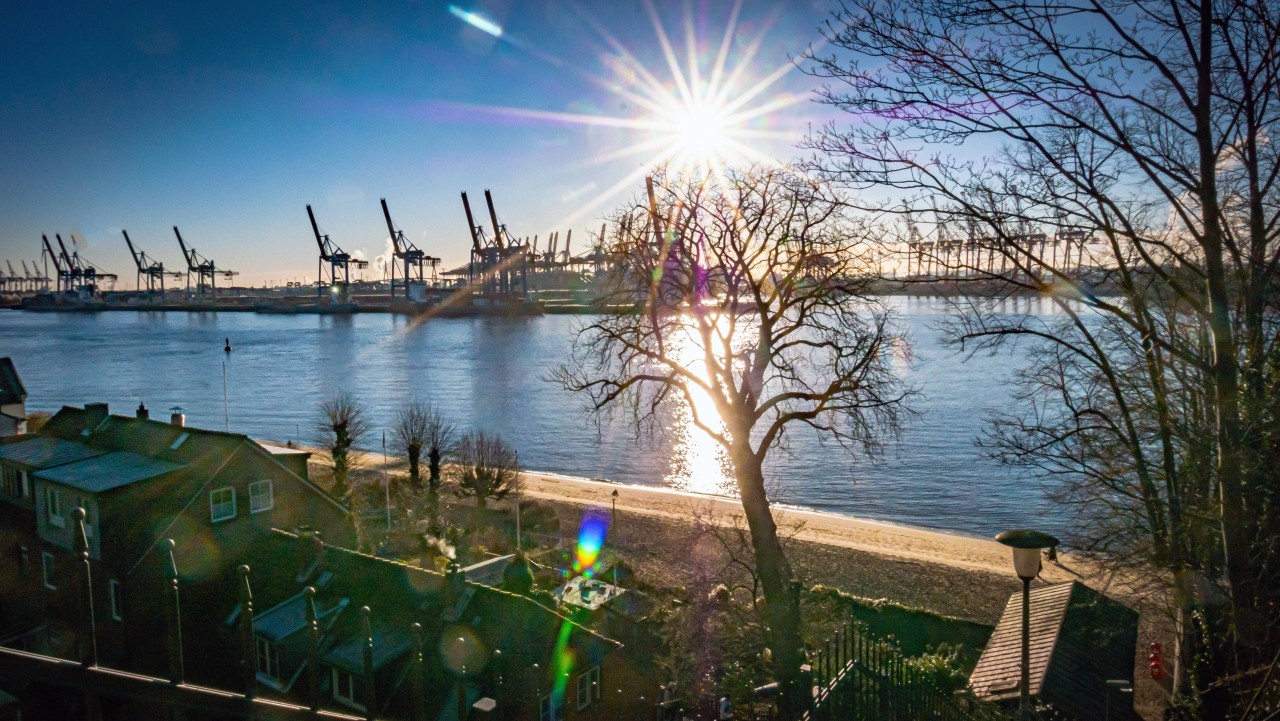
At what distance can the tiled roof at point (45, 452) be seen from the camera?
1014 cm

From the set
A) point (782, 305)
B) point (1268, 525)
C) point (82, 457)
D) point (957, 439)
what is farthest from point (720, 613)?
point (957, 439)

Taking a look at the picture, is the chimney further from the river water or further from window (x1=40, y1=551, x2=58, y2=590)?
the river water

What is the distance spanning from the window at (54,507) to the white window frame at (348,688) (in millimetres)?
4606

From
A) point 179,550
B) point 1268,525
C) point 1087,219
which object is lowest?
point 179,550

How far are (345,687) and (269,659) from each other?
3.94 feet

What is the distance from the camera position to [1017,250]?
418 cm

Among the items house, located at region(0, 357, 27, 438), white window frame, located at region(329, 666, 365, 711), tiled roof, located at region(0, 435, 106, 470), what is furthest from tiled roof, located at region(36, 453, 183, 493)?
house, located at region(0, 357, 27, 438)

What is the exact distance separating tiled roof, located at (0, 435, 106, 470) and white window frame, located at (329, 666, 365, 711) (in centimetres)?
573

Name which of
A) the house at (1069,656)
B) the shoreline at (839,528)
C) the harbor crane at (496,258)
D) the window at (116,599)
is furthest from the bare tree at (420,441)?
the harbor crane at (496,258)

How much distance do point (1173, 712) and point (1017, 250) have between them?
5062mm

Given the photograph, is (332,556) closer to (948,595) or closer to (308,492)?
(308,492)

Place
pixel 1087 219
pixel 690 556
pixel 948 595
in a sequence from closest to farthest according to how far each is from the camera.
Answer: pixel 1087 219
pixel 948 595
pixel 690 556

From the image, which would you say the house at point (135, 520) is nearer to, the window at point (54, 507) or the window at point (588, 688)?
the window at point (54, 507)

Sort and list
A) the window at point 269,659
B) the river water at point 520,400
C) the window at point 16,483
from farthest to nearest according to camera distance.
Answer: the river water at point 520,400
the window at point 16,483
the window at point 269,659
